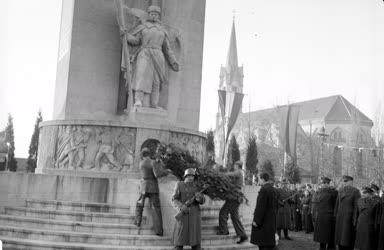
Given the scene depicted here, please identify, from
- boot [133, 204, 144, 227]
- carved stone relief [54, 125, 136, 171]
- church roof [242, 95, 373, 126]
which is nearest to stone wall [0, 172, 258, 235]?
boot [133, 204, 144, 227]

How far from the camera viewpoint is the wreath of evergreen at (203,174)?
413 inches

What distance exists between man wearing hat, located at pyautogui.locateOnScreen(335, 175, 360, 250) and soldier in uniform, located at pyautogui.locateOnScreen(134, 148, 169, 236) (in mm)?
4093

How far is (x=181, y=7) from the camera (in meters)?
17.6

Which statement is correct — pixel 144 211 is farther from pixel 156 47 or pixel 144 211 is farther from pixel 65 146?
pixel 156 47

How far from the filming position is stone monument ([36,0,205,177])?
47.9 feet

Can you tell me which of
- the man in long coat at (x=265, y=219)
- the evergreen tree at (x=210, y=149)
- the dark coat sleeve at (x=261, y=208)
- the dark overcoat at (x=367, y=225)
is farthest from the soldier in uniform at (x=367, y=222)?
the evergreen tree at (x=210, y=149)

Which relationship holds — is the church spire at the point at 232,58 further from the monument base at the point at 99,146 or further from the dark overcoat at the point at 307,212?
the monument base at the point at 99,146

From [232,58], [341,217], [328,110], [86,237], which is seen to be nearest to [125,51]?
[86,237]

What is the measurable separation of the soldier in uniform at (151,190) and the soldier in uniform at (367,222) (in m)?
4.28

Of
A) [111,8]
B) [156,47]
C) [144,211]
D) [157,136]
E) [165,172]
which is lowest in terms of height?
[144,211]

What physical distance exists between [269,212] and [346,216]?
7.91 ft

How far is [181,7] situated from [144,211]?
930 cm

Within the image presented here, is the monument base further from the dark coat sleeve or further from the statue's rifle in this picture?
the dark coat sleeve

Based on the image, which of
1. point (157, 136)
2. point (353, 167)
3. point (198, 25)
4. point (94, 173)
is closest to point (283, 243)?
point (157, 136)
